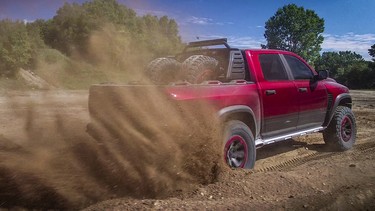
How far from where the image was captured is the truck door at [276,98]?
5902mm

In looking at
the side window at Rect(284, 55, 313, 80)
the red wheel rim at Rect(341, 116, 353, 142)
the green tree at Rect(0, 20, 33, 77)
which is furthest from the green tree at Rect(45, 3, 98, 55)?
the red wheel rim at Rect(341, 116, 353, 142)

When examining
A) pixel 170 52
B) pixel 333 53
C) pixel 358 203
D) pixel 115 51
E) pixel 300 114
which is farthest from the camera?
pixel 333 53

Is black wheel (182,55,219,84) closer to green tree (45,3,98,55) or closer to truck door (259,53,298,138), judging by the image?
truck door (259,53,298,138)

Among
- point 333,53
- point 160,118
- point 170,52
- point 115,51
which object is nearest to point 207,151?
point 160,118

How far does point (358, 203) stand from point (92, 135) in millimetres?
3394

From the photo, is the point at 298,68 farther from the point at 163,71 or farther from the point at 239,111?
the point at 163,71

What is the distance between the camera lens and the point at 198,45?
22.5ft

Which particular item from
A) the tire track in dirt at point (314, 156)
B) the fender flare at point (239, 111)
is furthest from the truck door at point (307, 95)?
Result: the fender flare at point (239, 111)

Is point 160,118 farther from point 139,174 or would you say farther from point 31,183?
point 31,183

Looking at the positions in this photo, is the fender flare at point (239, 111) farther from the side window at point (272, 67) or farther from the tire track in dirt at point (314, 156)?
the side window at point (272, 67)

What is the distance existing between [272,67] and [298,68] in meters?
0.79

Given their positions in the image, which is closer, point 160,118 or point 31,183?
point 31,183

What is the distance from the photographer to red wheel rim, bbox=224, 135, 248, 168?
16.9 ft

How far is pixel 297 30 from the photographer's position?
4188 centimetres
